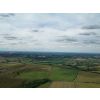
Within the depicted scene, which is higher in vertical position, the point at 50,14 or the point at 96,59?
the point at 50,14

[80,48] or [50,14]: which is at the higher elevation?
[50,14]

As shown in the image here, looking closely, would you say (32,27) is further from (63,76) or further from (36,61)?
(63,76)
